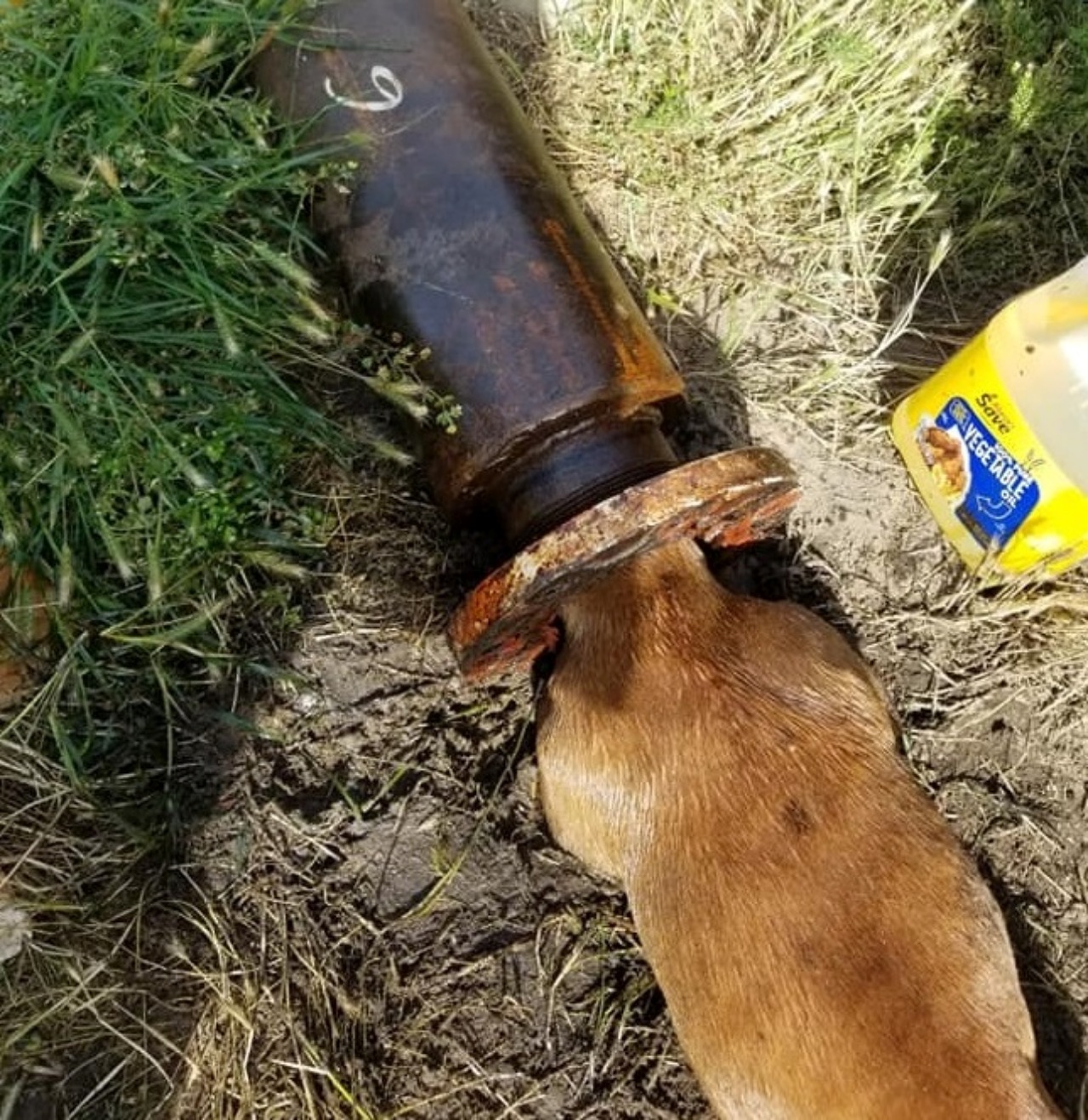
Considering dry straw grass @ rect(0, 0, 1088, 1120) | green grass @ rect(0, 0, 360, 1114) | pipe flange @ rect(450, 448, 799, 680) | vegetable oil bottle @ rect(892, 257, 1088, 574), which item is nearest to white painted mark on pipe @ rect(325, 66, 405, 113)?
green grass @ rect(0, 0, 360, 1114)

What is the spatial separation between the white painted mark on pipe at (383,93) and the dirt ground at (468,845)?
2.42 feet

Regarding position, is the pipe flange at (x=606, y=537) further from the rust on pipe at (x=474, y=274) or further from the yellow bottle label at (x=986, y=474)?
the yellow bottle label at (x=986, y=474)

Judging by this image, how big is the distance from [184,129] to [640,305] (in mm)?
1063

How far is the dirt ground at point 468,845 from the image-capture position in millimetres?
2471

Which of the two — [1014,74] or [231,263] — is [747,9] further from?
[231,263]

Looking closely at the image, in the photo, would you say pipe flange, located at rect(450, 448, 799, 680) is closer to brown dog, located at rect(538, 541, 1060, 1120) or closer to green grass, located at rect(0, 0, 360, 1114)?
brown dog, located at rect(538, 541, 1060, 1120)

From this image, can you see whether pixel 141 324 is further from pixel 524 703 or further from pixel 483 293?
pixel 524 703

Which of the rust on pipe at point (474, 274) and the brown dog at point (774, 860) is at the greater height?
the rust on pipe at point (474, 274)

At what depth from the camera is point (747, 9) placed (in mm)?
2977

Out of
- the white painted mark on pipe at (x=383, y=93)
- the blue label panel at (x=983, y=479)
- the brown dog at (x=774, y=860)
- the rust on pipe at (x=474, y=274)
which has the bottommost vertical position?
the brown dog at (x=774, y=860)

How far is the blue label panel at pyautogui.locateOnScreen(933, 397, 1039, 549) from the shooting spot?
2471mm

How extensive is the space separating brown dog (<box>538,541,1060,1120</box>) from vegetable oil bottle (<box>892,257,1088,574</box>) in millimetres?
503

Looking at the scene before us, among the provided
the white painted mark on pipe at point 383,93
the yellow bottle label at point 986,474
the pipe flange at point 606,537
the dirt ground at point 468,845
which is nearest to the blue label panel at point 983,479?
the yellow bottle label at point 986,474

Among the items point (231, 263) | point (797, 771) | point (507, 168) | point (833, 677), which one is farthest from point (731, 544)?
point (231, 263)
